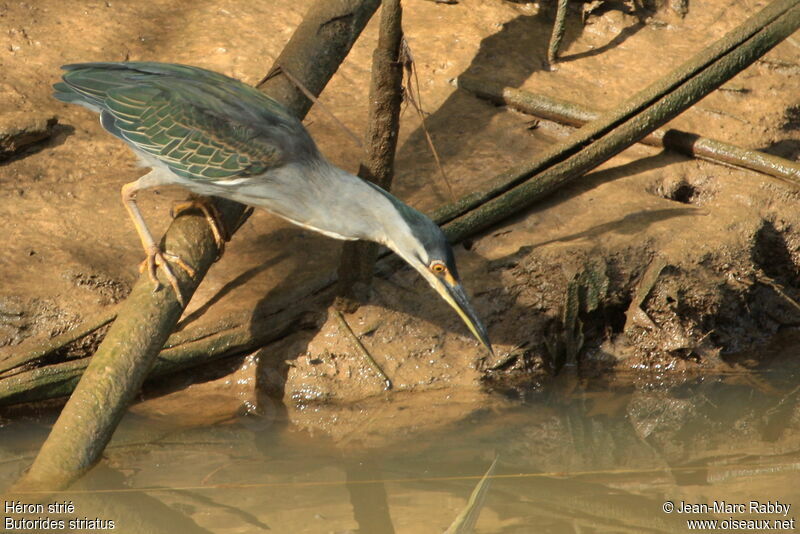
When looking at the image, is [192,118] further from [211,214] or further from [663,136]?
[663,136]

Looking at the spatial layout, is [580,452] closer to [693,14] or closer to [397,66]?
[397,66]

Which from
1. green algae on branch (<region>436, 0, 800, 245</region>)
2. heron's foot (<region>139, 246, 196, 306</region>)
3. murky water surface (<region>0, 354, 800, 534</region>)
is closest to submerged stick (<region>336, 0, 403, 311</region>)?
murky water surface (<region>0, 354, 800, 534</region>)

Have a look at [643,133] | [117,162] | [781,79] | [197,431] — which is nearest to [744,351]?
[643,133]

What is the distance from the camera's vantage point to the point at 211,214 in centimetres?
444

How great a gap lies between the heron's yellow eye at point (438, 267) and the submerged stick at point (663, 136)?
233cm

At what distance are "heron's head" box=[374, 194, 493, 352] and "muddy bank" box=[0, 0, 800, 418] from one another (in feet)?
2.88

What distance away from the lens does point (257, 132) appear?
4.11m

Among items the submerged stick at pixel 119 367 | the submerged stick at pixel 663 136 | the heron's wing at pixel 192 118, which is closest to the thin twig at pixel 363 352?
the submerged stick at pixel 119 367

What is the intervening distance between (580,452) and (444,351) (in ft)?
3.16

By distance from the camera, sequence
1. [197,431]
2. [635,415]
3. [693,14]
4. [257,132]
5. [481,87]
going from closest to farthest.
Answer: [257,132]
[197,431]
[635,415]
[481,87]
[693,14]

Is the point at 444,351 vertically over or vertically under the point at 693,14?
under

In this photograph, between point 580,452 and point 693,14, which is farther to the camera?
point 693,14

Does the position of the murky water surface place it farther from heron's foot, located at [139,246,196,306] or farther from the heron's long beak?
heron's foot, located at [139,246,196,306]

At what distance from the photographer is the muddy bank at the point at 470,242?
16.0 feet
